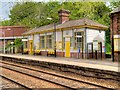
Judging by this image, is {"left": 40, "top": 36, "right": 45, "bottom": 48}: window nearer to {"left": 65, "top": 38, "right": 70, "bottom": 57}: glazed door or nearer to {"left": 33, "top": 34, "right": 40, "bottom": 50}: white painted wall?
{"left": 33, "top": 34, "right": 40, "bottom": 50}: white painted wall

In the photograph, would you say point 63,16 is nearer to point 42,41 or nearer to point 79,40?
point 42,41

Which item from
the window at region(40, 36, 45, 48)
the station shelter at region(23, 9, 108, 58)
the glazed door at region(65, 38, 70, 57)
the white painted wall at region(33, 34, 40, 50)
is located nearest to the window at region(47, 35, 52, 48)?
the station shelter at region(23, 9, 108, 58)

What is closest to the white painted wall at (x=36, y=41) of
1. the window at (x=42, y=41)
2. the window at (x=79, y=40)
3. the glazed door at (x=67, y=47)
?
the window at (x=42, y=41)

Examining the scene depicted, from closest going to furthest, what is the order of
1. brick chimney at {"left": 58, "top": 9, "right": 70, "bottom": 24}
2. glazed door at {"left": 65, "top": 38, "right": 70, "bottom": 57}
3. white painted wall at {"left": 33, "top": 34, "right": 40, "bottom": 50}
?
glazed door at {"left": 65, "top": 38, "right": 70, "bottom": 57}, brick chimney at {"left": 58, "top": 9, "right": 70, "bottom": 24}, white painted wall at {"left": 33, "top": 34, "right": 40, "bottom": 50}

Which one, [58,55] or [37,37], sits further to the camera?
[37,37]

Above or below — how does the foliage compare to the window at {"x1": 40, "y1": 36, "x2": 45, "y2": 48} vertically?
above

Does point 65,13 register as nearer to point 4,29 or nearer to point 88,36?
point 88,36

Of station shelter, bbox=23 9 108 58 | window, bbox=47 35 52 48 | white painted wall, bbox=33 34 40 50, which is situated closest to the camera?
station shelter, bbox=23 9 108 58

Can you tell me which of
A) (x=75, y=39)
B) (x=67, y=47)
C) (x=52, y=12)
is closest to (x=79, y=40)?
(x=75, y=39)

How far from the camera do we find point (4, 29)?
5638cm

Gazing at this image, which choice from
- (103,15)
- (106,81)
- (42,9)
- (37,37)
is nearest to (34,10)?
(42,9)

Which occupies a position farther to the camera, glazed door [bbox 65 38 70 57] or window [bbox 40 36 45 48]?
window [bbox 40 36 45 48]

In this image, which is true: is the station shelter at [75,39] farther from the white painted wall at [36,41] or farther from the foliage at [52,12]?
the foliage at [52,12]

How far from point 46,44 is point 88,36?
829 cm
